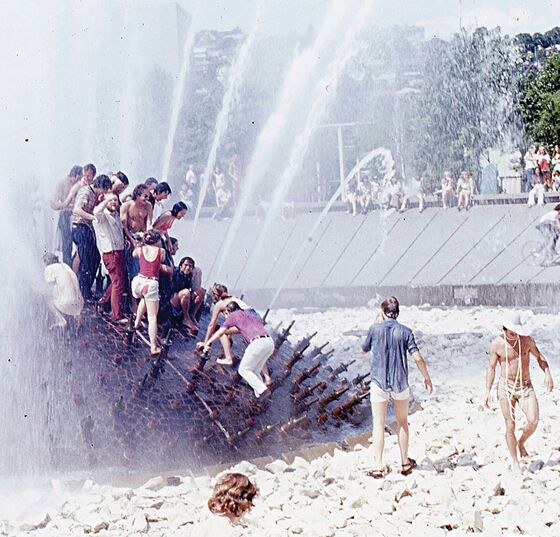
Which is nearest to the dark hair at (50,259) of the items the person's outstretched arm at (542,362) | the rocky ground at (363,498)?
the rocky ground at (363,498)

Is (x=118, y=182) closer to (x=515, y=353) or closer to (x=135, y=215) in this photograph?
(x=135, y=215)

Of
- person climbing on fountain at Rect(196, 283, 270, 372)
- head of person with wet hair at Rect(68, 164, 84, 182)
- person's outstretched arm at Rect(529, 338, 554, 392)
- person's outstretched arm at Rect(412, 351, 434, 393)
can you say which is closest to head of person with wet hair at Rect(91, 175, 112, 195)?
head of person with wet hair at Rect(68, 164, 84, 182)

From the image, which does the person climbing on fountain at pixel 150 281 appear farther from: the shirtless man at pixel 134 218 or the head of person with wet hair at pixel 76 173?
the head of person with wet hair at pixel 76 173

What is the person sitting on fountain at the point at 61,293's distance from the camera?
34.1 ft

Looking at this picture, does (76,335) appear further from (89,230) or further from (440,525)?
(440,525)

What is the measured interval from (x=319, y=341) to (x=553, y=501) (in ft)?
31.6

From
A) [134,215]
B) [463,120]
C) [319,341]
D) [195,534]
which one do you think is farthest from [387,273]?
[195,534]

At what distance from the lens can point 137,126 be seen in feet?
97.8

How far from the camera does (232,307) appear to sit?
10.3m

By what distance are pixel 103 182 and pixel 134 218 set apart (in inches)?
19.6

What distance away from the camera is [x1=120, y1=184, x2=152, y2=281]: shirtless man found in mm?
10742

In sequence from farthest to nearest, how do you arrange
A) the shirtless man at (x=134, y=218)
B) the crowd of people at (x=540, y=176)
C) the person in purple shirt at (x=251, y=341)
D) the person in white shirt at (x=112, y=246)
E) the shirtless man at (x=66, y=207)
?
1. the crowd of people at (x=540, y=176)
2. the shirtless man at (x=66, y=207)
3. the shirtless man at (x=134, y=218)
4. the person in white shirt at (x=112, y=246)
5. the person in purple shirt at (x=251, y=341)

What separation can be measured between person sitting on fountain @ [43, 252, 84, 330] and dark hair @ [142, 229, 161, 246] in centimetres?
83

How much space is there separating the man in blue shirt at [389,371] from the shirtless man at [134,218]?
106 inches
